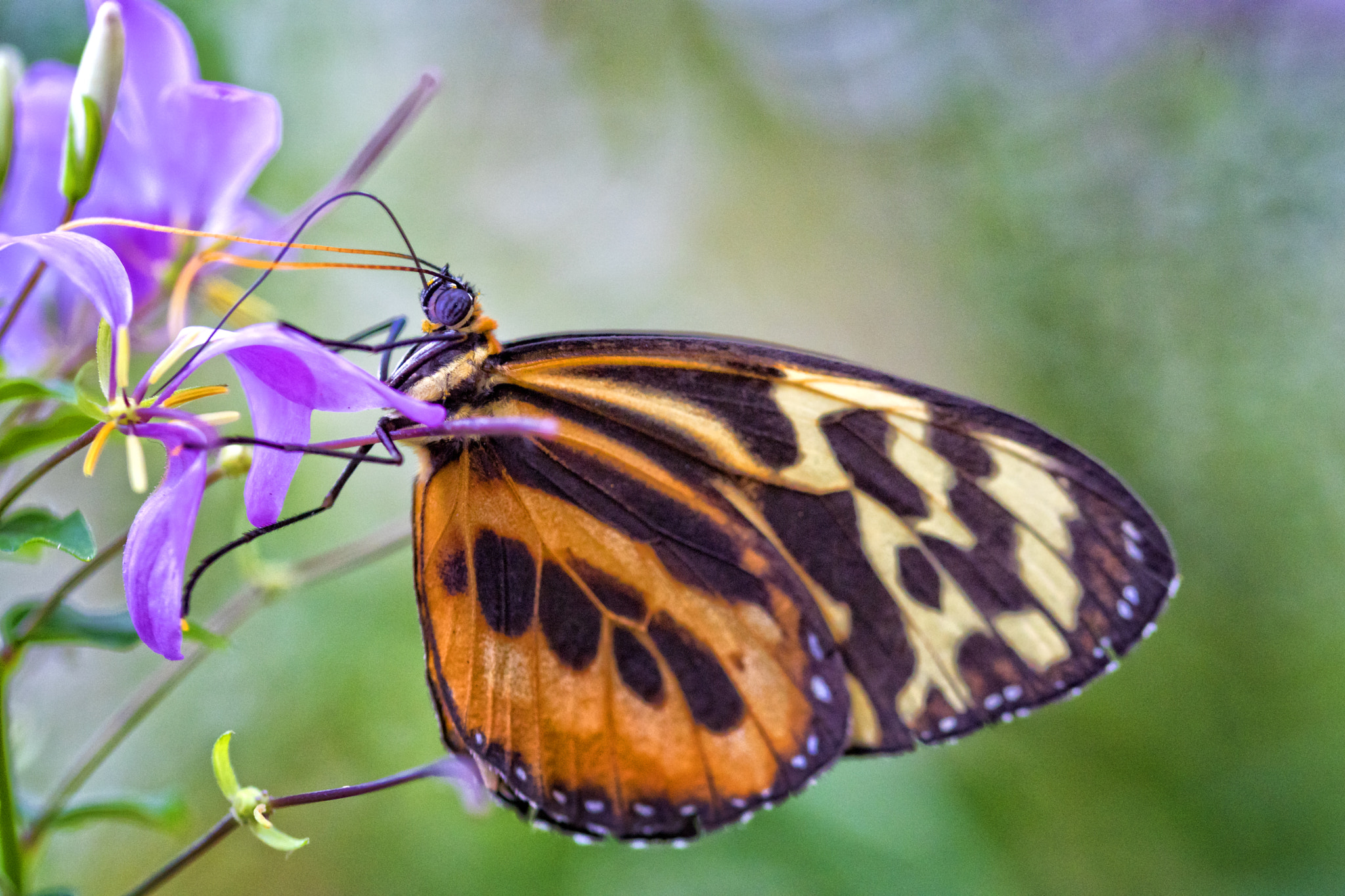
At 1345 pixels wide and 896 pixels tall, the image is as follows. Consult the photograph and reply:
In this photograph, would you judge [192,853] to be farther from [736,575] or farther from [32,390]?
[736,575]

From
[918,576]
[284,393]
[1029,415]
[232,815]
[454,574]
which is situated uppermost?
[1029,415]

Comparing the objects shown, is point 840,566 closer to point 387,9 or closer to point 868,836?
point 868,836

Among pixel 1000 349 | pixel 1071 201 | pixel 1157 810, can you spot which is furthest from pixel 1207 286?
pixel 1157 810

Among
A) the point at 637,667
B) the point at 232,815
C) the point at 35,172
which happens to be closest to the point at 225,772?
the point at 232,815

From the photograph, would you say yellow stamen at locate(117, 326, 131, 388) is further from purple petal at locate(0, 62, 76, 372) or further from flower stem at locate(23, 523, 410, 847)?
purple petal at locate(0, 62, 76, 372)

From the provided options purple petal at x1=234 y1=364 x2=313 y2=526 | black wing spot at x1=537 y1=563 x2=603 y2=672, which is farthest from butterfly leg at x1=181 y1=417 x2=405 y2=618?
black wing spot at x1=537 y1=563 x2=603 y2=672

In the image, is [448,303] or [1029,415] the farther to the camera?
[1029,415]

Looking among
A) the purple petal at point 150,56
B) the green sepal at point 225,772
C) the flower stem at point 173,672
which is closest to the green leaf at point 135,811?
the flower stem at point 173,672
